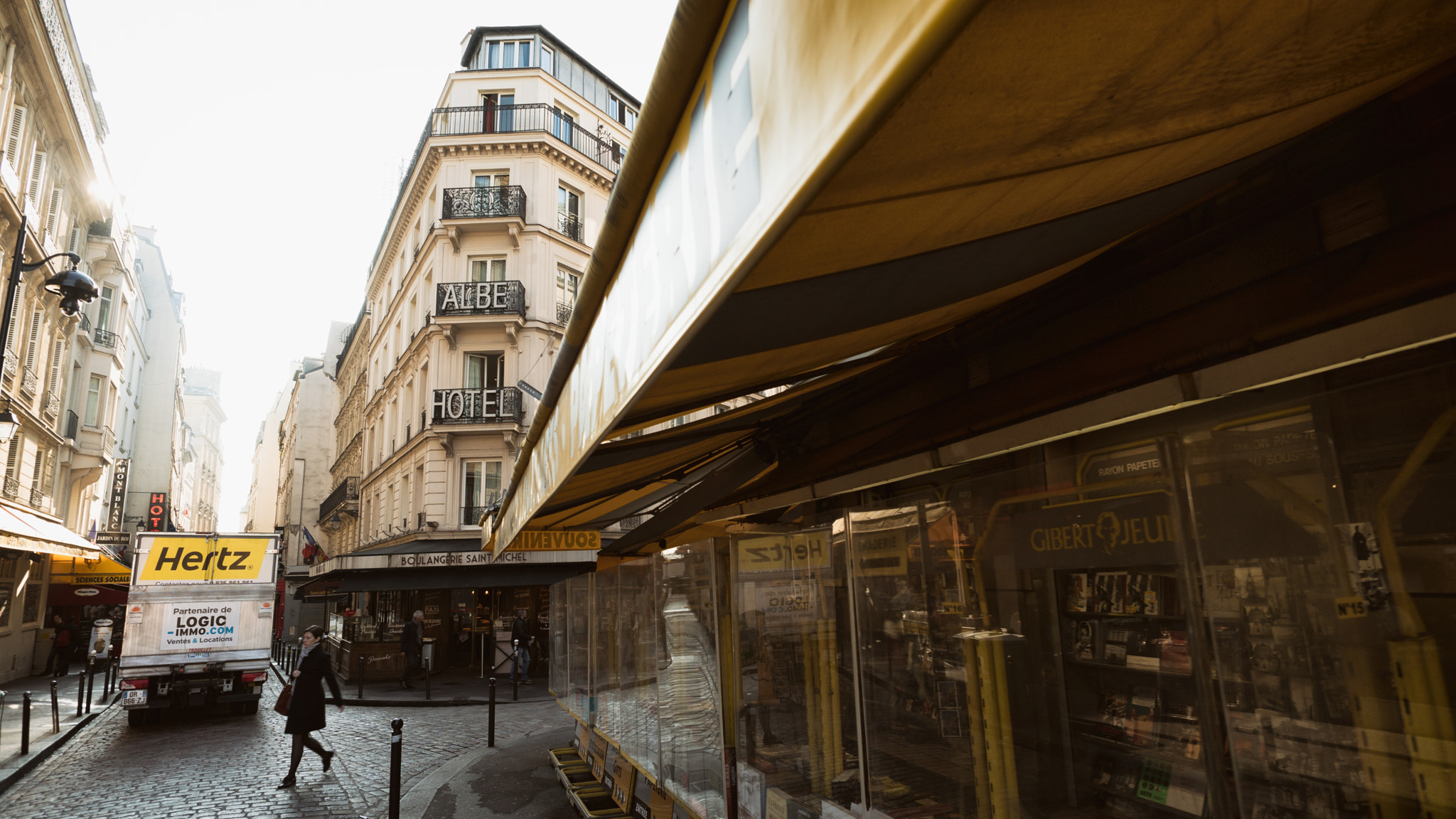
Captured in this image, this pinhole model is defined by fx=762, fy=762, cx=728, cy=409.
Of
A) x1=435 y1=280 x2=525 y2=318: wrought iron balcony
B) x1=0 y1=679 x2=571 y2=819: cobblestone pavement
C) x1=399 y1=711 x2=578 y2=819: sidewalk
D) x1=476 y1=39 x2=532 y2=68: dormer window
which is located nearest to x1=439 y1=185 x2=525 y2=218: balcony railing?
x1=435 y1=280 x2=525 y2=318: wrought iron balcony

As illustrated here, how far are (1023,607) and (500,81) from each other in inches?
1015

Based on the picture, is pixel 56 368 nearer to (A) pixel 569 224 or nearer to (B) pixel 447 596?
(B) pixel 447 596

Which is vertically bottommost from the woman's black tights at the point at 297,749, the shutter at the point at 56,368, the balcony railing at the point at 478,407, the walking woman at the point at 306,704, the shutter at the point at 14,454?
the woman's black tights at the point at 297,749

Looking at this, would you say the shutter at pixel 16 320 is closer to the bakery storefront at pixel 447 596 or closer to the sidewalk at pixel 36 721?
the sidewalk at pixel 36 721

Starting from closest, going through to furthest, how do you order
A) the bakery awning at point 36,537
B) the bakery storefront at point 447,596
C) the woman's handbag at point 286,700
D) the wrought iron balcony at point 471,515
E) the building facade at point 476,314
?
the woman's handbag at point 286,700 → the bakery awning at point 36,537 → the bakery storefront at point 447,596 → the building facade at point 476,314 → the wrought iron balcony at point 471,515

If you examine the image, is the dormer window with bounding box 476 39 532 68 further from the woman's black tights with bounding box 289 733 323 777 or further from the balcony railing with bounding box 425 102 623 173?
the woman's black tights with bounding box 289 733 323 777

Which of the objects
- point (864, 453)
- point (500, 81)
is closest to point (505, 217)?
point (500, 81)

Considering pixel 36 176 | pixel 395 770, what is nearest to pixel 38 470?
pixel 36 176

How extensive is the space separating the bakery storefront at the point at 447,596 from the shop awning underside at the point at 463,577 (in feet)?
0.06

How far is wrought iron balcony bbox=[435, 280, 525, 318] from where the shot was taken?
22.4 meters

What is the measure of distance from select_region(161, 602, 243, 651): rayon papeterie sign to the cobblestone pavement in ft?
4.38

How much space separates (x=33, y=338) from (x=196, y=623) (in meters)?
11.0

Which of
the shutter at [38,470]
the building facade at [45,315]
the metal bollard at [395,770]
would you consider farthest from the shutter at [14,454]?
the metal bollard at [395,770]

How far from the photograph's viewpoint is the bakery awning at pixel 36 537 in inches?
525
